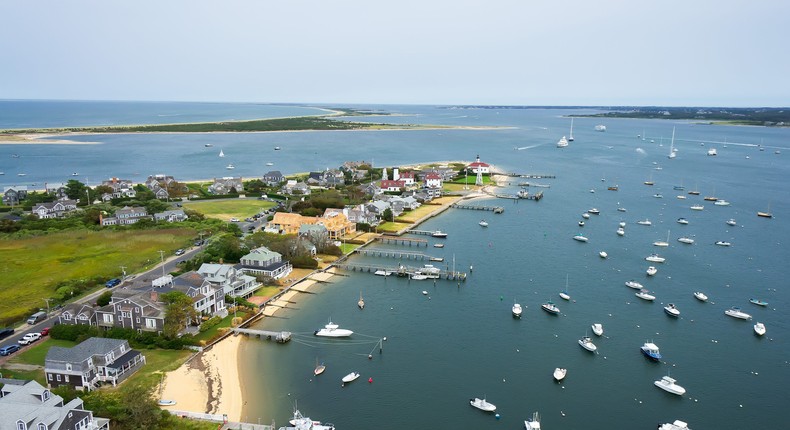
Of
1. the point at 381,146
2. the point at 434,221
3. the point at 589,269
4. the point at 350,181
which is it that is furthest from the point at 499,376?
the point at 381,146

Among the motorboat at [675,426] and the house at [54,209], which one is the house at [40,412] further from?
the house at [54,209]

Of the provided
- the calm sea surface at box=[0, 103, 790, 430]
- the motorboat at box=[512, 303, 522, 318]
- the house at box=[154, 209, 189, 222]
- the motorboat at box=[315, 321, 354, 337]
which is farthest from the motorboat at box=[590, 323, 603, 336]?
the house at box=[154, 209, 189, 222]

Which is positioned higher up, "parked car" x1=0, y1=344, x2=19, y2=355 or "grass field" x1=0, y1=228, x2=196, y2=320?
"grass field" x1=0, y1=228, x2=196, y2=320

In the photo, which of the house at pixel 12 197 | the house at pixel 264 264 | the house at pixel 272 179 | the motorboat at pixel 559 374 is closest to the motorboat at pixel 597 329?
→ the motorboat at pixel 559 374

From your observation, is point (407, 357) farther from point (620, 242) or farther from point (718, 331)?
point (620, 242)

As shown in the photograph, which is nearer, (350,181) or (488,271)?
(488,271)

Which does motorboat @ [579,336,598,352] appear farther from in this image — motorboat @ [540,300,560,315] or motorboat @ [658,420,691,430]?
motorboat @ [658,420,691,430]
